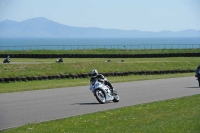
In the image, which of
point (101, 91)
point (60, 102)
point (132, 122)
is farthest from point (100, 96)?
point (132, 122)

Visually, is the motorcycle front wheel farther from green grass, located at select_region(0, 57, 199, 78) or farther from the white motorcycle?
green grass, located at select_region(0, 57, 199, 78)

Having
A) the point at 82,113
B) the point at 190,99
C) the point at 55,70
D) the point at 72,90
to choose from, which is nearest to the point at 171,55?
the point at 55,70

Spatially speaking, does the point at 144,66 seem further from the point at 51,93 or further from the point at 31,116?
the point at 31,116

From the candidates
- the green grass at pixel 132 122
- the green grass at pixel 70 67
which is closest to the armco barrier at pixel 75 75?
the green grass at pixel 70 67

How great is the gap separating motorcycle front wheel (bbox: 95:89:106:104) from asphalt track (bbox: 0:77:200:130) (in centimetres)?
18

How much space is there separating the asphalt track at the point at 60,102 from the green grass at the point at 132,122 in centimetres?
91

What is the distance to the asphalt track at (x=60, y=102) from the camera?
15.1 m

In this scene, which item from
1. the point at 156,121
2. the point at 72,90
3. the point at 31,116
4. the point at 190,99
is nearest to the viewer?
the point at 156,121

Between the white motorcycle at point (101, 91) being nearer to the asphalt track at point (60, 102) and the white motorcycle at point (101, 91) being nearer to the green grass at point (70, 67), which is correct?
the asphalt track at point (60, 102)

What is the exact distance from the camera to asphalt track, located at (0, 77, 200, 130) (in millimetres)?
15062

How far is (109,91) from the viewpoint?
19625mm

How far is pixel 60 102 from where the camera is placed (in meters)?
19.2

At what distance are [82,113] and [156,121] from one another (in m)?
3.20

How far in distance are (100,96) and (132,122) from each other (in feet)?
20.3
